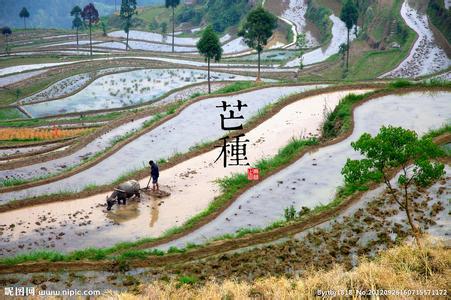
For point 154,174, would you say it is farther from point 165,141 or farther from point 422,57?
point 422,57

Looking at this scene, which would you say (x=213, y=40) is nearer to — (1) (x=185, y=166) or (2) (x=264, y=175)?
(1) (x=185, y=166)

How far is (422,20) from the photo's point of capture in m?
67.4

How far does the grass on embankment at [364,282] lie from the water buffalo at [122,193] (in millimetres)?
8068

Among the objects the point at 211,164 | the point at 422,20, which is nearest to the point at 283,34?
the point at 422,20

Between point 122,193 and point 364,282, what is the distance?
1134 cm

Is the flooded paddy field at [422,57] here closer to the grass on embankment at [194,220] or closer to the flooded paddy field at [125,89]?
the flooded paddy field at [125,89]

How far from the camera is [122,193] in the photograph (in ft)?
65.2

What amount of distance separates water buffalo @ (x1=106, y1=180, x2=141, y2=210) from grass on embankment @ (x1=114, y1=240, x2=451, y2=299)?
8068mm

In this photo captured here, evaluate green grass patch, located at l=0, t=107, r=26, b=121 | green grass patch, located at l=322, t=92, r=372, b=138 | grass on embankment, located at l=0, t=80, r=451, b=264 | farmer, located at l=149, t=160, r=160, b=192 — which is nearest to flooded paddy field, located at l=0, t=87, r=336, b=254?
farmer, located at l=149, t=160, r=160, b=192

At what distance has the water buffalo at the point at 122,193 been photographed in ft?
64.6

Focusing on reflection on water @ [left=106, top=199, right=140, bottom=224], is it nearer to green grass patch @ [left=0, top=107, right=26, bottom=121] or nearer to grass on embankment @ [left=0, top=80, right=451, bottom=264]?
grass on embankment @ [left=0, top=80, right=451, bottom=264]

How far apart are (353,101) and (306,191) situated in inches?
432

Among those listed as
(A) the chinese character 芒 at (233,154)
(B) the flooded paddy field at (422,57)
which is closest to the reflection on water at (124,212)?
(A) the chinese character 芒 at (233,154)

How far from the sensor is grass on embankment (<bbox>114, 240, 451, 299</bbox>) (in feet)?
34.1
